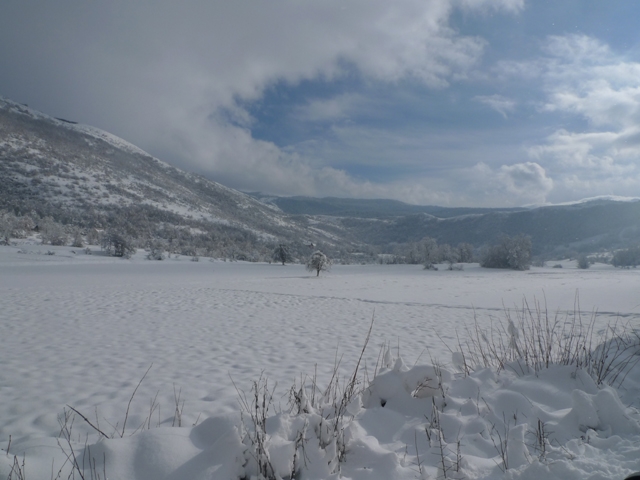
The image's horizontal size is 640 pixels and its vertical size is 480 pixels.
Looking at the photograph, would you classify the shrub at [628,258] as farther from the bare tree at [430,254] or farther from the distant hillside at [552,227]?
the distant hillside at [552,227]

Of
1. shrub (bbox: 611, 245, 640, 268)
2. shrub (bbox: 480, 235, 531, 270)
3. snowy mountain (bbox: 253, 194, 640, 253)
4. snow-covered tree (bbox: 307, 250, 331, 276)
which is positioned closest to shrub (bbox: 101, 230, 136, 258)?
snow-covered tree (bbox: 307, 250, 331, 276)

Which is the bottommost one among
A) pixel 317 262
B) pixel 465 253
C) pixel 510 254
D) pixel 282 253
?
pixel 317 262

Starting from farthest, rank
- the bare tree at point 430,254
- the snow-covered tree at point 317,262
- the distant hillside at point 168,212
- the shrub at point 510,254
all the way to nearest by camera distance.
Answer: the distant hillside at point 168,212, the bare tree at point 430,254, the shrub at point 510,254, the snow-covered tree at point 317,262

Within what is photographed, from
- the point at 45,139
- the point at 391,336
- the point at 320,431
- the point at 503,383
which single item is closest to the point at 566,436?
the point at 503,383

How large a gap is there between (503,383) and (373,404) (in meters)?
1.63

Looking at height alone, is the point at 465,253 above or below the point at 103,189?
below

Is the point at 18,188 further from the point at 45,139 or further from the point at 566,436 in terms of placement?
the point at 566,436

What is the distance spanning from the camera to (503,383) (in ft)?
12.7

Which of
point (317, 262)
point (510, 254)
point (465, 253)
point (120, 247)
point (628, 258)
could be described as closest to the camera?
point (317, 262)

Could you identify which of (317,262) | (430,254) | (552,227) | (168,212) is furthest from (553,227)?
(168,212)

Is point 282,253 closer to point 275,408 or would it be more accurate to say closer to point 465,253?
point 465,253

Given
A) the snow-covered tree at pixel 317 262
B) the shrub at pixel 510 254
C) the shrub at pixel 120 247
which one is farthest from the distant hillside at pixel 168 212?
the snow-covered tree at pixel 317 262

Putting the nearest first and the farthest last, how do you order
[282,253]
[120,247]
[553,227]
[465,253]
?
[120,247] < [282,253] < [465,253] < [553,227]

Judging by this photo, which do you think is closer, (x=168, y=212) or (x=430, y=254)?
(x=430, y=254)
